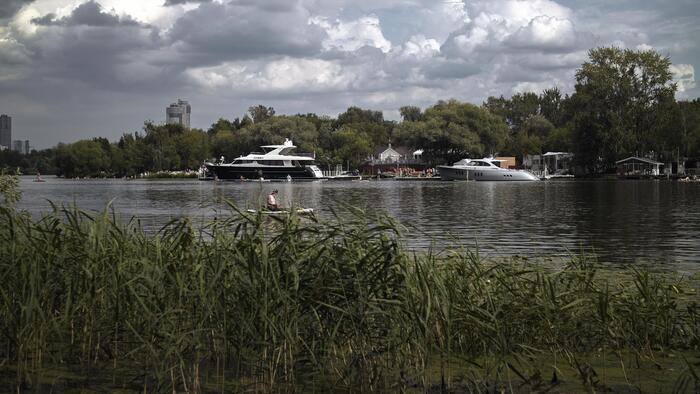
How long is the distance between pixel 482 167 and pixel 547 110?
10207 cm

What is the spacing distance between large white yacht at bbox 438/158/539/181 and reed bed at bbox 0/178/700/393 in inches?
3821

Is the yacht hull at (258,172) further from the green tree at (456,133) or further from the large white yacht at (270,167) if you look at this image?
the green tree at (456,133)

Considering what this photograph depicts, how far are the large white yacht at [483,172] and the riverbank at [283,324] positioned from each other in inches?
3822

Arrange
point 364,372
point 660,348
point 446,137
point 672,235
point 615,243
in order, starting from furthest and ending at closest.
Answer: point 446,137
point 672,235
point 615,243
point 660,348
point 364,372

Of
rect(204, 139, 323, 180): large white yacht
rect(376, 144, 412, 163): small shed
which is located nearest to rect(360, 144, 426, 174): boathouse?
rect(376, 144, 412, 163): small shed

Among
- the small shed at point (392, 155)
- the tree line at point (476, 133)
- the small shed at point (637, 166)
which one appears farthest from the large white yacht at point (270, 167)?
the small shed at point (392, 155)

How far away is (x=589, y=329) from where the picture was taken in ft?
25.2

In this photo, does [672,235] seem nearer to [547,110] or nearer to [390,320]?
[390,320]

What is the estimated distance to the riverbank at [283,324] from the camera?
623 cm

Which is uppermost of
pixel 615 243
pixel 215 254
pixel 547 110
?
pixel 547 110

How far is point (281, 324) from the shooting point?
6199mm

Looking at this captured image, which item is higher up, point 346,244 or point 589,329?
point 346,244

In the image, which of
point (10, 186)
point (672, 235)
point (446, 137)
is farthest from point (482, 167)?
point (10, 186)

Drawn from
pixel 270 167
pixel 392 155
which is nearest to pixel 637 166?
pixel 270 167
